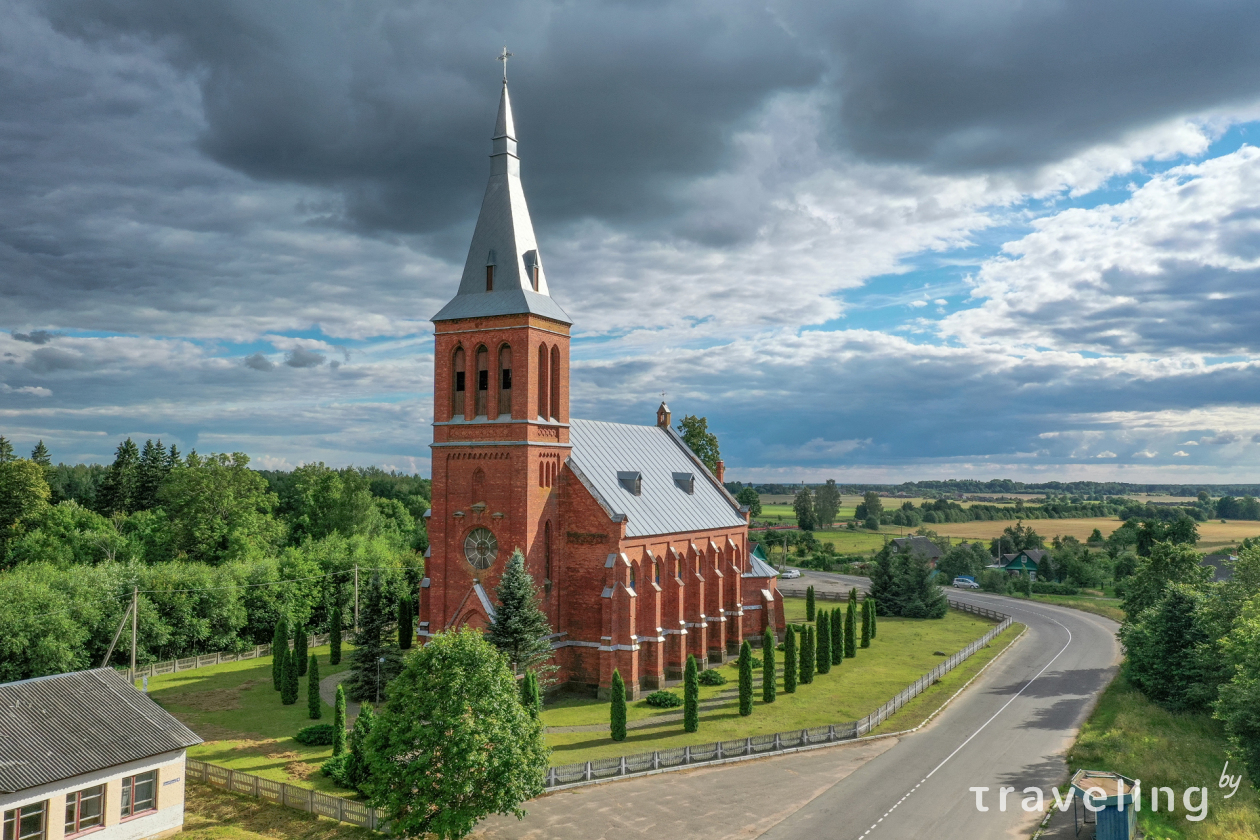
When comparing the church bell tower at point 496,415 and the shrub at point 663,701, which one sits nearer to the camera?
the shrub at point 663,701

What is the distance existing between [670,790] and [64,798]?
20.4 meters

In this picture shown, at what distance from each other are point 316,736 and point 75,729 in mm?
11028

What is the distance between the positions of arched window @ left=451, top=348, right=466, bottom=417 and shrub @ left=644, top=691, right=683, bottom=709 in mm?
18400

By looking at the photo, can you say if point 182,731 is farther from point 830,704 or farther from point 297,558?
point 297,558

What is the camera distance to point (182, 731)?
1165 inches

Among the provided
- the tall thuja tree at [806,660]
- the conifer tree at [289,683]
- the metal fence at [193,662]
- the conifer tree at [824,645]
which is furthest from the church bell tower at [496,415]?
the metal fence at [193,662]

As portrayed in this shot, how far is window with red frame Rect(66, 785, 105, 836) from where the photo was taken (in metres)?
25.8

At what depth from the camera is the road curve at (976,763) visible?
27.3m

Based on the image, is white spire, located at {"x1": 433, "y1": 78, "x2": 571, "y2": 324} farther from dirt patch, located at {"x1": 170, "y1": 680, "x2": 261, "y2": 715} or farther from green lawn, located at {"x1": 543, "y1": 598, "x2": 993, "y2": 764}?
dirt patch, located at {"x1": 170, "y1": 680, "x2": 261, "y2": 715}

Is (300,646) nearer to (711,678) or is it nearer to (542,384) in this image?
(542,384)

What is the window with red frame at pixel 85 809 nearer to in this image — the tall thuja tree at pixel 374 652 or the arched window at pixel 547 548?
the tall thuja tree at pixel 374 652

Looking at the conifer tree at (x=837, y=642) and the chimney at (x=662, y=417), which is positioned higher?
the chimney at (x=662, y=417)

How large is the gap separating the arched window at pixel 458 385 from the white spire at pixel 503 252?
2.27 metres

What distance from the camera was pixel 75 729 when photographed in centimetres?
2766
